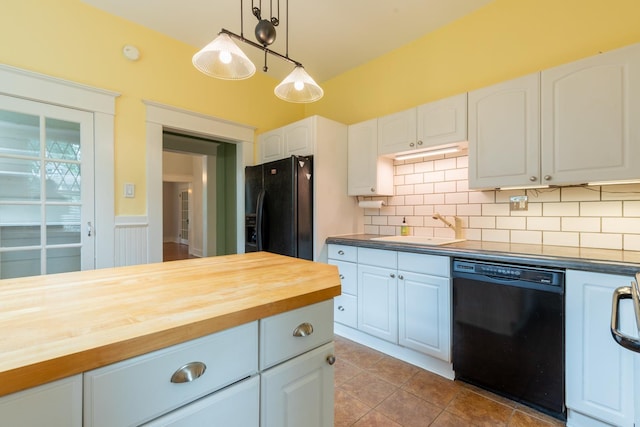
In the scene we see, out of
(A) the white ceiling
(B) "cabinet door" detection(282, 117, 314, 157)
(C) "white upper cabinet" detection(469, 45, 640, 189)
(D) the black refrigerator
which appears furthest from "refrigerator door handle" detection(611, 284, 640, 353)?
(A) the white ceiling

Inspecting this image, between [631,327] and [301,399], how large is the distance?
1612 millimetres

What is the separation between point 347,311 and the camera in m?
2.59

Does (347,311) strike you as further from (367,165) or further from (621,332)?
(621,332)

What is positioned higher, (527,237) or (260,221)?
(260,221)

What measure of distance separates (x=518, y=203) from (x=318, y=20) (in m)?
2.25

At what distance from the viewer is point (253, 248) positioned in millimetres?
3039

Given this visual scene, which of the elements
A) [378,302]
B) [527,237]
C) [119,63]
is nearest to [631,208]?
[527,237]

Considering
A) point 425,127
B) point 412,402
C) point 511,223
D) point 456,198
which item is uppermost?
point 425,127

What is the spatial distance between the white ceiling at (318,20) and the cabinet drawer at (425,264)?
2.03 metres

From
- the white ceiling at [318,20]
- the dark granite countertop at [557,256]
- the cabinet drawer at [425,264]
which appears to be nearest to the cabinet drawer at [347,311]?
the cabinet drawer at [425,264]

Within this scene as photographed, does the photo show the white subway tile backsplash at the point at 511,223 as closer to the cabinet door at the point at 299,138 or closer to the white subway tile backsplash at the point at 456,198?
the white subway tile backsplash at the point at 456,198

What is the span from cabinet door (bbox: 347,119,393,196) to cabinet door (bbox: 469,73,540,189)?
0.84 m

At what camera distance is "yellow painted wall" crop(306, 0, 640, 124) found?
185cm

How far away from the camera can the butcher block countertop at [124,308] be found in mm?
539
